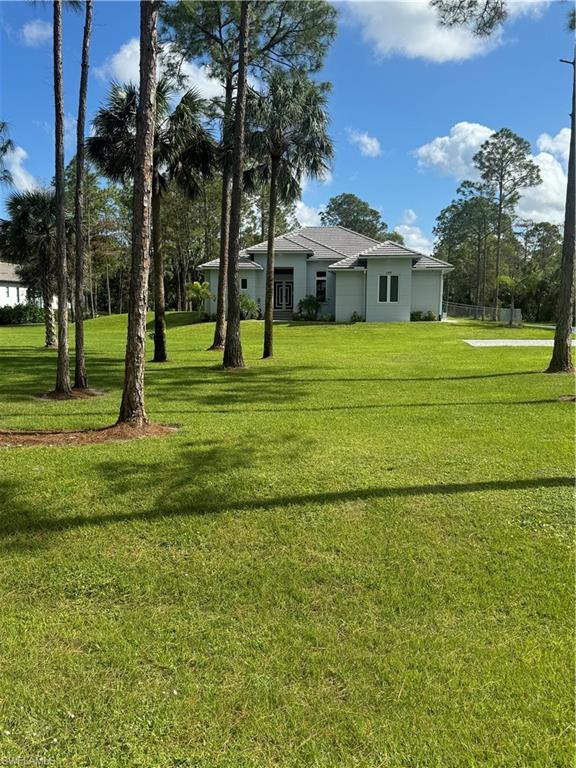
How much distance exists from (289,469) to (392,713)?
3.35m

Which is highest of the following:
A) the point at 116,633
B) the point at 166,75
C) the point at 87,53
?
the point at 166,75

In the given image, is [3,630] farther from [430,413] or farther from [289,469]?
[430,413]

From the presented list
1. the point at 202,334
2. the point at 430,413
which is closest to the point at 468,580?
the point at 430,413

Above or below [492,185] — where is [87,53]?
below

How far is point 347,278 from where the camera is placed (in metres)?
32.0

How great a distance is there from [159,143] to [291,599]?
50.6ft

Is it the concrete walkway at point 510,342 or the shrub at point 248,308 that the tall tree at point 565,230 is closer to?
the concrete walkway at point 510,342

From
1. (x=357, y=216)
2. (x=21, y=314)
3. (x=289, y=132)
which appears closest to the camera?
(x=289, y=132)

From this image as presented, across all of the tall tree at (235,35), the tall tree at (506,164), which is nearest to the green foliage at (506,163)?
the tall tree at (506,164)

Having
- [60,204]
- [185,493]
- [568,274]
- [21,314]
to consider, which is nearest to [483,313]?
[568,274]

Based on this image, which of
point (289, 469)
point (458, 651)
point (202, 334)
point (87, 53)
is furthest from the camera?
point (202, 334)

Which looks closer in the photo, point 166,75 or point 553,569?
point 553,569

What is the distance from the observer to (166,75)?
18.6 m

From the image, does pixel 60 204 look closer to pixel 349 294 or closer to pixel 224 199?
pixel 224 199
